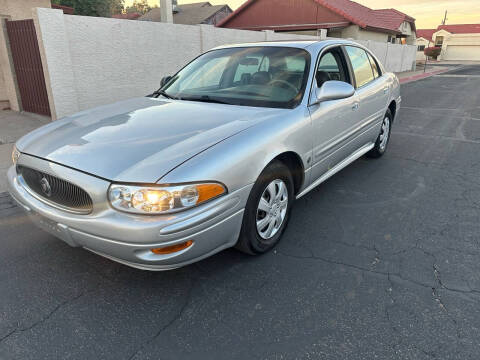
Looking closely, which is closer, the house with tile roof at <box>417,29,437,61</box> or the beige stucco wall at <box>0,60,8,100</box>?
the beige stucco wall at <box>0,60,8,100</box>

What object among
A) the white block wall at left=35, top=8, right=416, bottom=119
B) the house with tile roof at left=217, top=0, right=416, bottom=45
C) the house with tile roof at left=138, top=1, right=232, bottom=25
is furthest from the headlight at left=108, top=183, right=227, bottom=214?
the house with tile roof at left=138, top=1, right=232, bottom=25

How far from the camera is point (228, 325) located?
2232mm

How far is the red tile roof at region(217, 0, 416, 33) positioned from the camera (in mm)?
22445

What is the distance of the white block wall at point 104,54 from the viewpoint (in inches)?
248

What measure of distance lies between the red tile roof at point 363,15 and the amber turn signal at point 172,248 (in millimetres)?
23390

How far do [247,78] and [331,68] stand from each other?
3.08 ft

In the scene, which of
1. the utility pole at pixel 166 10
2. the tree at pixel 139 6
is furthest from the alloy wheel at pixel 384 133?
the tree at pixel 139 6

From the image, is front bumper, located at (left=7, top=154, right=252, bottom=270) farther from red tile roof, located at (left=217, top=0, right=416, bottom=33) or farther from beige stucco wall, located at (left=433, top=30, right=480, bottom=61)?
beige stucco wall, located at (left=433, top=30, right=480, bottom=61)

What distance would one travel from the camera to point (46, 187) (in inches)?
96.0

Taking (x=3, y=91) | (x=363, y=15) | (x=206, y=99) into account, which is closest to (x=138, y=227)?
(x=206, y=99)

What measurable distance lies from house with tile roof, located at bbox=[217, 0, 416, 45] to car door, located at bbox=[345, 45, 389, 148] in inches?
776

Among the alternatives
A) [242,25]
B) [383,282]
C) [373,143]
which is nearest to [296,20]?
[242,25]

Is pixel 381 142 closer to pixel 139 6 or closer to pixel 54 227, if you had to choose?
pixel 54 227

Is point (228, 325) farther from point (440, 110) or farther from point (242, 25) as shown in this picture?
point (242, 25)
